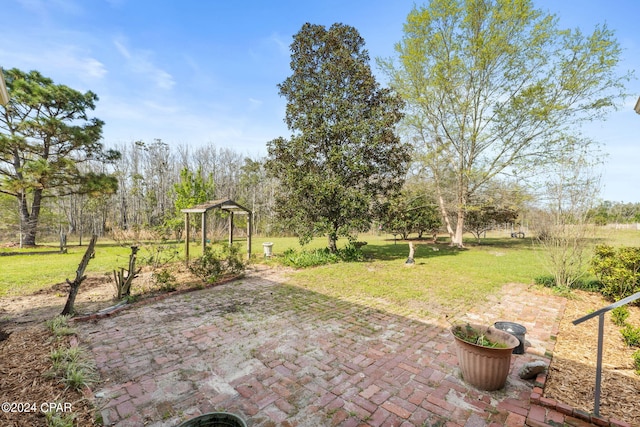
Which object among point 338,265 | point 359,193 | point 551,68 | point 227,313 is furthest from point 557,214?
point 551,68

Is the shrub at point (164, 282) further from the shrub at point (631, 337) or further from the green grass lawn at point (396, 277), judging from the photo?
the shrub at point (631, 337)

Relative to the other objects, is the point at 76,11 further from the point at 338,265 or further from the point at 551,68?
the point at 551,68

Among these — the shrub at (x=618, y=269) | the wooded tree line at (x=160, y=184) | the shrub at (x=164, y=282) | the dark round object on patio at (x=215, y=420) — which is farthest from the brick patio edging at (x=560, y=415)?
the wooded tree line at (x=160, y=184)

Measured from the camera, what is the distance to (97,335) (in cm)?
391

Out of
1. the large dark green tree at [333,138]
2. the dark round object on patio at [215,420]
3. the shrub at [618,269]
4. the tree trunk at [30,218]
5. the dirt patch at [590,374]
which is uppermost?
the large dark green tree at [333,138]

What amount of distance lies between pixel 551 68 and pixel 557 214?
11950 millimetres

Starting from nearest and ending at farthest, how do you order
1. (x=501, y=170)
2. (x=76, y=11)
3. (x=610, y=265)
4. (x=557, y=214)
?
1. (x=76, y=11)
2. (x=610, y=265)
3. (x=557, y=214)
4. (x=501, y=170)

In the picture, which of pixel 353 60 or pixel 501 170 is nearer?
pixel 353 60

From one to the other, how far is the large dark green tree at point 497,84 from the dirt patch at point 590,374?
38.6 ft

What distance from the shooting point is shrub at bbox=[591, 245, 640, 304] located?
5.71 metres

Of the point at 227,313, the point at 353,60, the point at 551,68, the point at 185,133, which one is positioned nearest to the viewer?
the point at 227,313

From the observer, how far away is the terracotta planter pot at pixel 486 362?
2715 mm

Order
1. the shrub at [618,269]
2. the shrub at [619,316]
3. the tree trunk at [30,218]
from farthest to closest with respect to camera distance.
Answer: the tree trunk at [30,218], the shrub at [618,269], the shrub at [619,316]

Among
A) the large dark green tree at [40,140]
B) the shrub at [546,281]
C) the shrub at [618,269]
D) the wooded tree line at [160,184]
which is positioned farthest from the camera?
the wooded tree line at [160,184]
